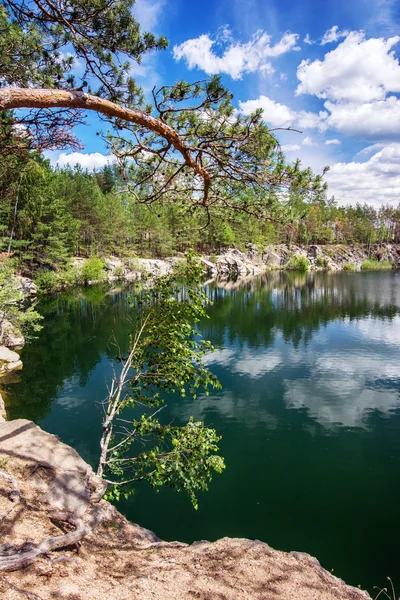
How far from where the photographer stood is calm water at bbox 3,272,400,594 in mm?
9539

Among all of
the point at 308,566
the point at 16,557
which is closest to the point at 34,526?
the point at 16,557

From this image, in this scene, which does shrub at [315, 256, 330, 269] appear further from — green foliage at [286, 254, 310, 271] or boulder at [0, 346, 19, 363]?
boulder at [0, 346, 19, 363]

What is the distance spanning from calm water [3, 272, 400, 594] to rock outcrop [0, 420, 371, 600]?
11.3 ft

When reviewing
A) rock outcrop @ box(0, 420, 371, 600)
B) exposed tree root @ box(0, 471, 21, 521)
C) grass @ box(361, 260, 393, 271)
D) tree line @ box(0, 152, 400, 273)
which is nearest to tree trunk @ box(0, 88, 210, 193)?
tree line @ box(0, 152, 400, 273)

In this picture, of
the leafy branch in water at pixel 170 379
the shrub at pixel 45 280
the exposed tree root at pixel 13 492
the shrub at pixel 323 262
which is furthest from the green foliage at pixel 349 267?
the exposed tree root at pixel 13 492

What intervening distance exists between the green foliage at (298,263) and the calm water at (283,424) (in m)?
58.2

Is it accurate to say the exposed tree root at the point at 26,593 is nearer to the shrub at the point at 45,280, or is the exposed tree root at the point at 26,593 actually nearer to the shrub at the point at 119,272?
the shrub at the point at 45,280

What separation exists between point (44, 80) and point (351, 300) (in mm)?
44944

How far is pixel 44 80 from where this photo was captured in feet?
20.5

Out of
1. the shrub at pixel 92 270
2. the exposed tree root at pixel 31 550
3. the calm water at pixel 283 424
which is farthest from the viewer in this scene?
the shrub at pixel 92 270

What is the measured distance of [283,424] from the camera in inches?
592

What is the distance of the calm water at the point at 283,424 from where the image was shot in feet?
31.3

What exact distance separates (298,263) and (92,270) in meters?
56.3

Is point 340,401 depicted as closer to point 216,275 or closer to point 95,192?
point 95,192
